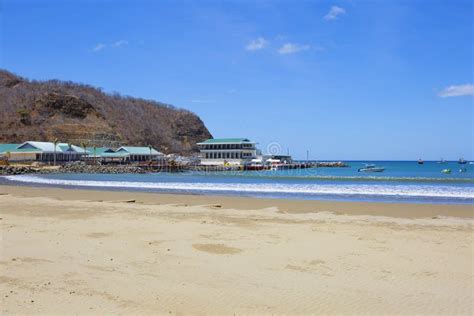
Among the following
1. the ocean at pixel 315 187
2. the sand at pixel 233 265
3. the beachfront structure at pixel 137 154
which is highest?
the beachfront structure at pixel 137 154

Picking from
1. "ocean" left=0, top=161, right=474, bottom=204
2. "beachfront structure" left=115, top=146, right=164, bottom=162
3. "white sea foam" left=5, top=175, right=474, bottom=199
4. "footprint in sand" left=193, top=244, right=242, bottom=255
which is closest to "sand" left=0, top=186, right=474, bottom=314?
"footprint in sand" left=193, top=244, right=242, bottom=255

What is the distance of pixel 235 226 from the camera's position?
12.6m

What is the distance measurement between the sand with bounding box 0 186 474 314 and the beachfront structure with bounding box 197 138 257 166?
77.9m

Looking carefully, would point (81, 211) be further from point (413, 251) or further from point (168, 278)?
point (413, 251)

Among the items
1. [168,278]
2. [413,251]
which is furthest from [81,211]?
[413,251]

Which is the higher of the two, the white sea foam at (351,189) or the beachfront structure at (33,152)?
the beachfront structure at (33,152)

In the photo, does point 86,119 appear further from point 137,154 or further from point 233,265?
point 233,265

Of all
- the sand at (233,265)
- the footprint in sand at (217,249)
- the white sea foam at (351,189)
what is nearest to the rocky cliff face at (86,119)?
the white sea foam at (351,189)

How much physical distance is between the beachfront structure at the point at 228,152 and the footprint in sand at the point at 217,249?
266 feet

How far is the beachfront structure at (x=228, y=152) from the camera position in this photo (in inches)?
3644

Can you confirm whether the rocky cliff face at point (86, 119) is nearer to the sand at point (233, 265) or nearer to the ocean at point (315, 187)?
the ocean at point (315, 187)

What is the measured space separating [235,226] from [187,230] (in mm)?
1594

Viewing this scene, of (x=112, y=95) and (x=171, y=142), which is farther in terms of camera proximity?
(x=112, y=95)

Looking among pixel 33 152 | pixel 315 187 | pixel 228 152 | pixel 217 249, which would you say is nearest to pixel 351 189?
pixel 315 187
